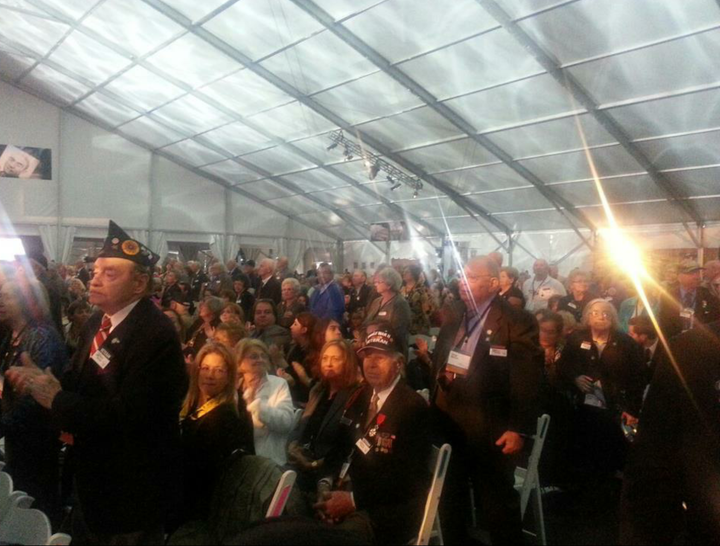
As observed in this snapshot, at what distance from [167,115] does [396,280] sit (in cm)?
1065

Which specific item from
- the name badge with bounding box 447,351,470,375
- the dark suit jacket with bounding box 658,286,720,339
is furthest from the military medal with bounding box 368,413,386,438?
the dark suit jacket with bounding box 658,286,720,339

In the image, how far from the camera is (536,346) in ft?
8.94

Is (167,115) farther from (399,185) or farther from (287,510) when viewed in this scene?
(287,510)

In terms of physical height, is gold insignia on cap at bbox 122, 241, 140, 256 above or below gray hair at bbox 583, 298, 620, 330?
above

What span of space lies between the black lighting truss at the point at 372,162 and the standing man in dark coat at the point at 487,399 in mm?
8448

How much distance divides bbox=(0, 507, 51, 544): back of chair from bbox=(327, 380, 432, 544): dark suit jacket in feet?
3.73

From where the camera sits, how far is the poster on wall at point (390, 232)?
49.1 feet

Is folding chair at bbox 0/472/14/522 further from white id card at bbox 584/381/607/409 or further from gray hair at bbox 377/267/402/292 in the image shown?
white id card at bbox 584/381/607/409

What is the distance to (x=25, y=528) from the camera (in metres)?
1.93

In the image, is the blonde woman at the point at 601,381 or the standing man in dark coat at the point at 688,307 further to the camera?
the standing man in dark coat at the point at 688,307

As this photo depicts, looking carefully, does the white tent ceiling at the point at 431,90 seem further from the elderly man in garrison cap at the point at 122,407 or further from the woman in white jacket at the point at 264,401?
the elderly man in garrison cap at the point at 122,407

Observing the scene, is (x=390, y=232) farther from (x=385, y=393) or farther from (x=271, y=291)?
(x=385, y=393)

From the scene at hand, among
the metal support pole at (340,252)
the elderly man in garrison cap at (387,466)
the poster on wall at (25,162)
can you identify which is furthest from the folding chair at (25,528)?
the metal support pole at (340,252)

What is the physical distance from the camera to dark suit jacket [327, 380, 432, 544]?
7.36 feet
